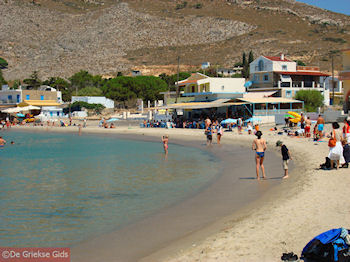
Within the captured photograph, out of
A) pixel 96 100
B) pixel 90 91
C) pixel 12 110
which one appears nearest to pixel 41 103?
pixel 12 110

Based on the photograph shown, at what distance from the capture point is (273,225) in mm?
7328

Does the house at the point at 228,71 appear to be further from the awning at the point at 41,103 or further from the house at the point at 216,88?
the house at the point at 216,88

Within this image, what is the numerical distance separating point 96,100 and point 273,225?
58.2 metres

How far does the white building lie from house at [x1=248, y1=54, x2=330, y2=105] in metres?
26.0

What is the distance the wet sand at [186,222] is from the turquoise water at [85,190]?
51cm

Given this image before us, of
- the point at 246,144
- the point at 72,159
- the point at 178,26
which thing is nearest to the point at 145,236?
the point at 72,159

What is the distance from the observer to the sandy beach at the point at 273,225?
6.19 meters

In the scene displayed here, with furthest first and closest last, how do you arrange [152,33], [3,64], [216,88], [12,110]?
[152,33], [3,64], [12,110], [216,88]

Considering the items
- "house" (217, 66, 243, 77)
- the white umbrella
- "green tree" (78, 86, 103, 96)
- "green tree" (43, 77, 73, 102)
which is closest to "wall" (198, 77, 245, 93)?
the white umbrella

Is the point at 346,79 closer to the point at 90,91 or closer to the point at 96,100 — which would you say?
the point at 96,100

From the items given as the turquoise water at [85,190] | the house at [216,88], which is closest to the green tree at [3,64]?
the house at [216,88]

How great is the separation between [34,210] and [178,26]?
129m

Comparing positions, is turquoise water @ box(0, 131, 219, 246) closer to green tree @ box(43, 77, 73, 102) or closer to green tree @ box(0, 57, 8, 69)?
green tree @ box(43, 77, 73, 102)

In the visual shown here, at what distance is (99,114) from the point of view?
203 feet
